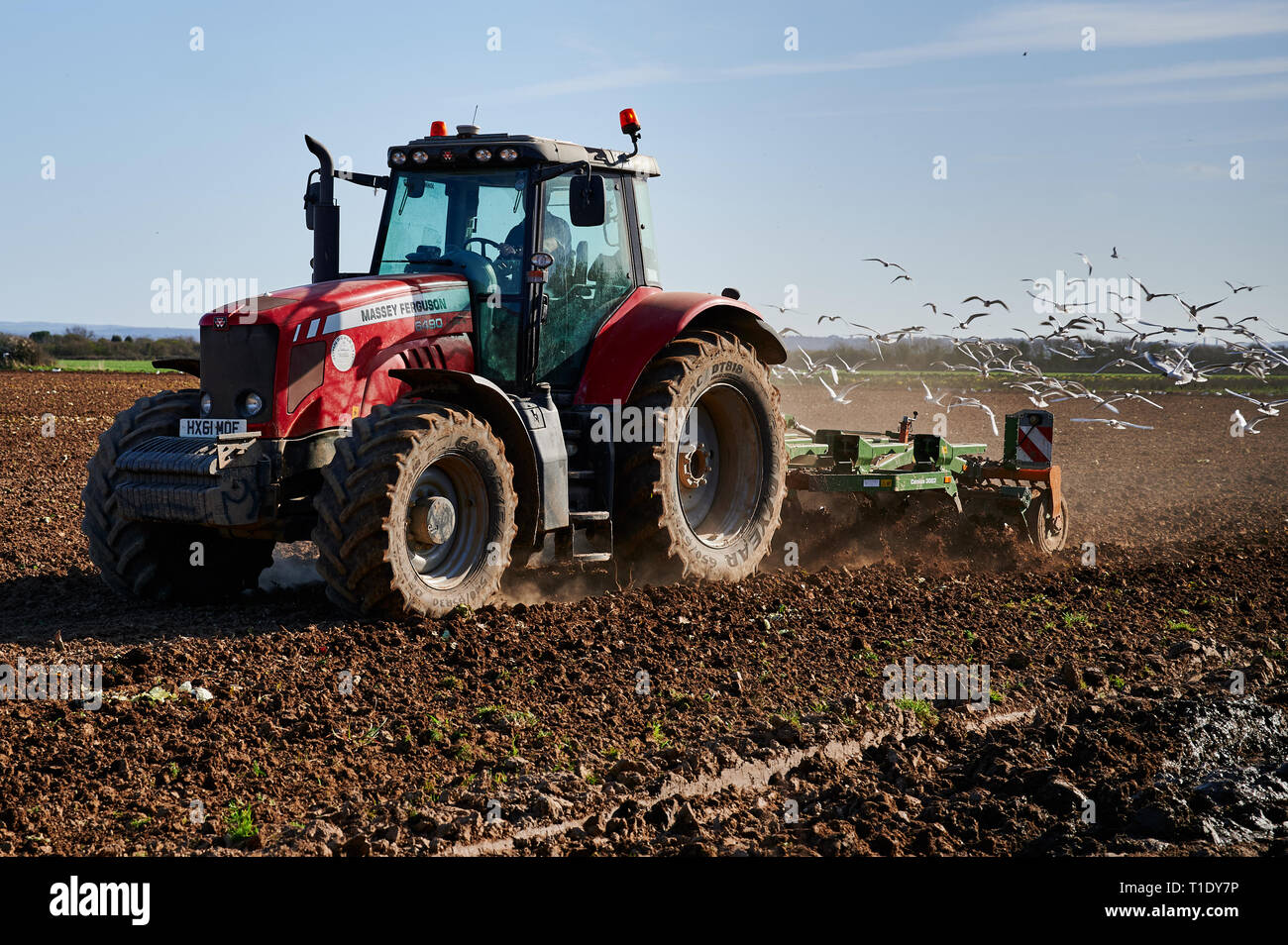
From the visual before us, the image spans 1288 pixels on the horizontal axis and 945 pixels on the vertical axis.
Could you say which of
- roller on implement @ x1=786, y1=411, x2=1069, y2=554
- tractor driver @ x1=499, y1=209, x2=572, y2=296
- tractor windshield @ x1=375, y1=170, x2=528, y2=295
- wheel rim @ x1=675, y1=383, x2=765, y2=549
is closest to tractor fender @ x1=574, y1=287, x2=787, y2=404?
tractor driver @ x1=499, y1=209, x2=572, y2=296

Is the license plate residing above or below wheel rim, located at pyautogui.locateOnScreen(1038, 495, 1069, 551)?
above

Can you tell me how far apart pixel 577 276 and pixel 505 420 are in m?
1.40

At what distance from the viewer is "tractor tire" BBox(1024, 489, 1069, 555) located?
425 inches

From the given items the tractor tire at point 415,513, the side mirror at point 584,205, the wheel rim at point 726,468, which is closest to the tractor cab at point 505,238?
the side mirror at point 584,205

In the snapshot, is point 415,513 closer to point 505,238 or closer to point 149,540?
point 149,540

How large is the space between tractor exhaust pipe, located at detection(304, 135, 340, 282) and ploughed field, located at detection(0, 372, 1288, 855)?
2.17m

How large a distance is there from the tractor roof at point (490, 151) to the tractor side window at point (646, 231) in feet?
1.79

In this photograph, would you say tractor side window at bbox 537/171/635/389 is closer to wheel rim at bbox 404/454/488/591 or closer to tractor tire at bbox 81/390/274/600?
wheel rim at bbox 404/454/488/591

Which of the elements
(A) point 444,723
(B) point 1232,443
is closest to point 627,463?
(A) point 444,723

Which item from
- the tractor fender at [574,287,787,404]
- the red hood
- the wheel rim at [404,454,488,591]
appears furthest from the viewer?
the tractor fender at [574,287,787,404]

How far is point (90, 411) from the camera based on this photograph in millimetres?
26094

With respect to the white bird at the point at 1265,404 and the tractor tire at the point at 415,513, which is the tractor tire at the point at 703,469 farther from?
the white bird at the point at 1265,404

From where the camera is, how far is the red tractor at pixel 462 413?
6.92 m
